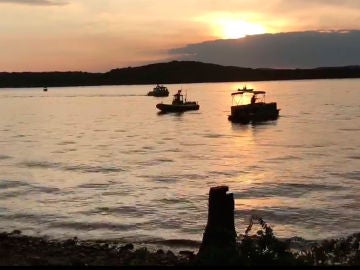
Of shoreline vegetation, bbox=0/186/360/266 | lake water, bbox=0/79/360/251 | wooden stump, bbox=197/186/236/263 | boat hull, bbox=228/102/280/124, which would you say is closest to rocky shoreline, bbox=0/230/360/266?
shoreline vegetation, bbox=0/186/360/266

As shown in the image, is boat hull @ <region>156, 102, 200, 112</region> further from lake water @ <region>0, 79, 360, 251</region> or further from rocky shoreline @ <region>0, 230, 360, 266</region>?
rocky shoreline @ <region>0, 230, 360, 266</region>

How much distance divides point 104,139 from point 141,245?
47390 mm

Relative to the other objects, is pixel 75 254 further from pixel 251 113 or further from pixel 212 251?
pixel 251 113

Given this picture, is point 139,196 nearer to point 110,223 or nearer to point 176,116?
point 110,223

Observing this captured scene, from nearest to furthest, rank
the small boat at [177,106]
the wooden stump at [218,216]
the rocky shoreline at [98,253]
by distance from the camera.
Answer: the rocky shoreline at [98,253]
the wooden stump at [218,216]
the small boat at [177,106]

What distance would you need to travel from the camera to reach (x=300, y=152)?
47.0 meters

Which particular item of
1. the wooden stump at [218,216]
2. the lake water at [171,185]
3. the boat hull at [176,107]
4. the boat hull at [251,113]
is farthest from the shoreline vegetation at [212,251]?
the boat hull at [176,107]

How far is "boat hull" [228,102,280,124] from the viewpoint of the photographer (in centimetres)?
7488

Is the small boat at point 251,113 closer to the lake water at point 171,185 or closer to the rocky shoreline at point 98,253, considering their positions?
the lake water at point 171,185

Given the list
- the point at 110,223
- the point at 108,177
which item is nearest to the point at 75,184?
the point at 108,177

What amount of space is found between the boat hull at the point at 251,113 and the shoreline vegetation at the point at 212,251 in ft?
190

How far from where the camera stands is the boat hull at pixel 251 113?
246 ft

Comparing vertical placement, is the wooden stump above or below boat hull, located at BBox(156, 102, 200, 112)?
above

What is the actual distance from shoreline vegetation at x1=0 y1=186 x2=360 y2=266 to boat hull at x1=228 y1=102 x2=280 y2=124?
5788cm
